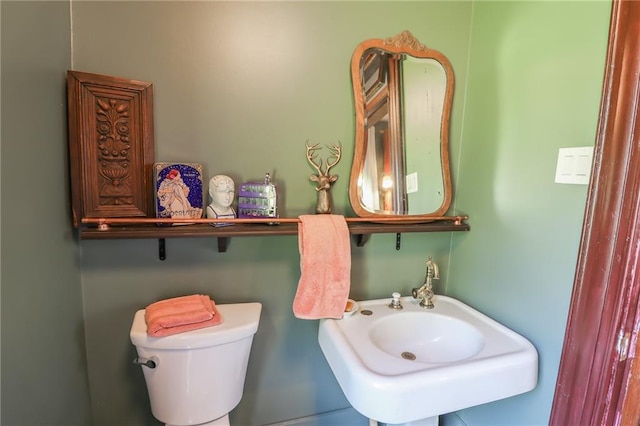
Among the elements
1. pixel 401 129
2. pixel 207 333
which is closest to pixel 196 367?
pixel 207 333

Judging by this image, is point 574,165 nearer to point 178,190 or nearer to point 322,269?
point 322,269

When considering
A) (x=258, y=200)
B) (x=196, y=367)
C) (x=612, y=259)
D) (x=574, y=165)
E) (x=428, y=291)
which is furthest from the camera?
(x=428, y=291)

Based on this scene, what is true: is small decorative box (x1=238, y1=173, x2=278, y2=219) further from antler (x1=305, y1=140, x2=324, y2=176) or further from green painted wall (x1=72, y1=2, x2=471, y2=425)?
antler (x1=305, y1=140, x2=324, y2=176)

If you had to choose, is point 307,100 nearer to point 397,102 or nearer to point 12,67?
point 397,102

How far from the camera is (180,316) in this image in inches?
38.9

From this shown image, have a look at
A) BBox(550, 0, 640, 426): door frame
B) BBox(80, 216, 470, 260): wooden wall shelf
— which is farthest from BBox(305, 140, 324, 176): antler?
BBox(550, 0, 640, 426): door frame

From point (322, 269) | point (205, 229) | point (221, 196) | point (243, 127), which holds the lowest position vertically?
point (322, 269)

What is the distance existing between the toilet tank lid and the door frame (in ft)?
3.31

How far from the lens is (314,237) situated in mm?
1087

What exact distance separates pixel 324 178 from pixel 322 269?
0.36 metres

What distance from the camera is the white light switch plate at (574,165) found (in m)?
0.86

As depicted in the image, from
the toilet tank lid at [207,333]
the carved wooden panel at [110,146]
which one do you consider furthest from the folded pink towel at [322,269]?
the carved wooden panel at [110,146]

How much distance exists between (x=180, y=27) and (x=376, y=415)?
139 cm

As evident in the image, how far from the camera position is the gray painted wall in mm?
863
